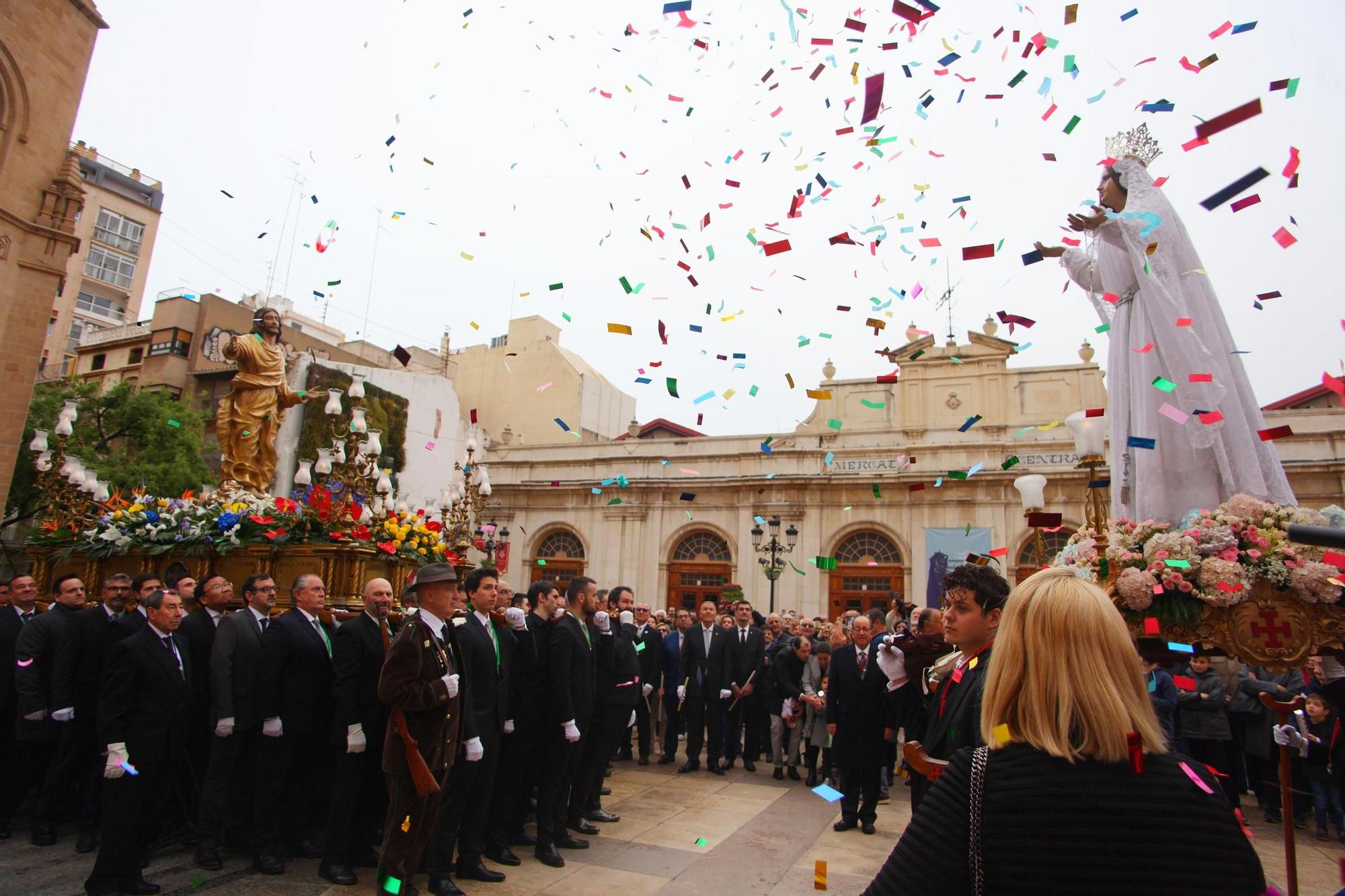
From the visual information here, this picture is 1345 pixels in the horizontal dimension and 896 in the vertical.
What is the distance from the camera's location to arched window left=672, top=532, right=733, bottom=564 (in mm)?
26656

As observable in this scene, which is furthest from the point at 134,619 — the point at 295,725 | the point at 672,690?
the point at 672,690

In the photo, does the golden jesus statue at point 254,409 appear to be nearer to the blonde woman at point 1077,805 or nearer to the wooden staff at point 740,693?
the wooden staff at point 740,693

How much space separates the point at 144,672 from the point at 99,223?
45.3m

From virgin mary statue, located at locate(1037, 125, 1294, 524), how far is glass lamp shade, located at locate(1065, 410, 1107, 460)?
1333 millimetres

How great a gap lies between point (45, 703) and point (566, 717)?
4.15 meters

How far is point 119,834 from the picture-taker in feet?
15.8

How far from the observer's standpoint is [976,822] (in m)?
1.50

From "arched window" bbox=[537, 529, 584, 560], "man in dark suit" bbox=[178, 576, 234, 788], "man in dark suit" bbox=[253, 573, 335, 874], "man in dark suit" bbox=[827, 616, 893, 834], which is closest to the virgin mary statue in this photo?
"man in dark suit" bbox=[827, 616, 893, 834]

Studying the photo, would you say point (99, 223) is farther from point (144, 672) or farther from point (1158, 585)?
point (1158, 585)

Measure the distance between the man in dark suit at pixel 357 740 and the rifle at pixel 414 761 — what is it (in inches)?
35.6

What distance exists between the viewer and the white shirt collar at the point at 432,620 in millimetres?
4855

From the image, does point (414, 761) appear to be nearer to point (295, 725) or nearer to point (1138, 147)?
point (295, 725)

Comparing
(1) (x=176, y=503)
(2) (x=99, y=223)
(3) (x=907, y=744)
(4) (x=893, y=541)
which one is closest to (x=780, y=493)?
(4) (x=893, y=541)

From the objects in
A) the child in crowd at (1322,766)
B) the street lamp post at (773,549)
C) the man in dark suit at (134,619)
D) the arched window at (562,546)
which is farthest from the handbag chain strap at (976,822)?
the arched window at (562,546)
